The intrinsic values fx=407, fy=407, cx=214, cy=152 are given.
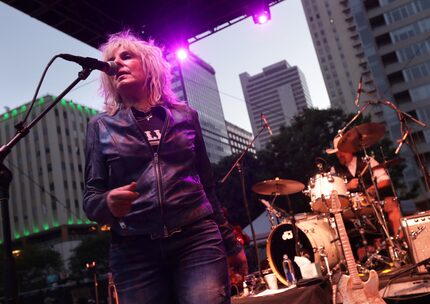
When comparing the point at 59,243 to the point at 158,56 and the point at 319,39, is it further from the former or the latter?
the point at 319,39

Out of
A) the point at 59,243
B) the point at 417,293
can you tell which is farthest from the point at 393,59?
the point at 417,293

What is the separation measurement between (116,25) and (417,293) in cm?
651

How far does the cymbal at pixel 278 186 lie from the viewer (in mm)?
5714

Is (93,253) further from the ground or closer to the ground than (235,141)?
closer to the ground

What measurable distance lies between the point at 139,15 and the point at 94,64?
6.04 meters

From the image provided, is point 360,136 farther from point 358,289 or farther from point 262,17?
point 262,17

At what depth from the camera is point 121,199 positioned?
4.67 ft

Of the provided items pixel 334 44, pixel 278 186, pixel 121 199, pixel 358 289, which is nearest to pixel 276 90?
pixel 334 44

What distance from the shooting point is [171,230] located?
59.4 inches

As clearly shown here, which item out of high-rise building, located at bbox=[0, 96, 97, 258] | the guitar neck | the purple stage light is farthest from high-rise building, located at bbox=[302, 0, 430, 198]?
the guitar neck

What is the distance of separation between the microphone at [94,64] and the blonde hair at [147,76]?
6 cm

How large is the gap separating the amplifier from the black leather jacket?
325 centimetres

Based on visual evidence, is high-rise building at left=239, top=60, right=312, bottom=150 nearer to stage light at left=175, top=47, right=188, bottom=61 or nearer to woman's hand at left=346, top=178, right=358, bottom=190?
stage light at left=175, top=47, right=188, bottom=61

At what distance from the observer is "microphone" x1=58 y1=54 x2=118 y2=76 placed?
1842mm
